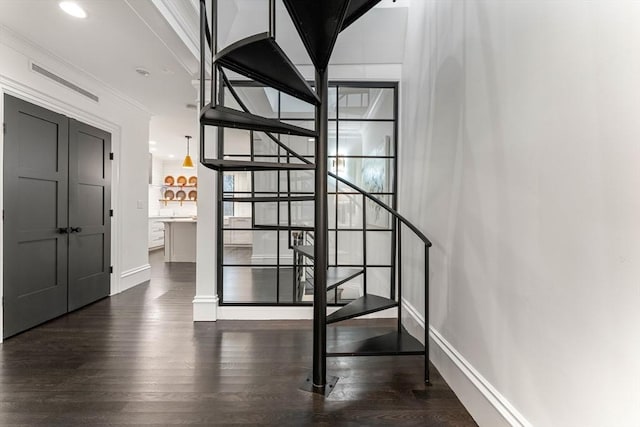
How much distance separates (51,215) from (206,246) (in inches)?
62.7

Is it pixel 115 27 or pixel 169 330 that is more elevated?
pixel 115 27

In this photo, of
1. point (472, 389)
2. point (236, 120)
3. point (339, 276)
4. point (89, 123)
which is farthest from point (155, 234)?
point (472, 389)

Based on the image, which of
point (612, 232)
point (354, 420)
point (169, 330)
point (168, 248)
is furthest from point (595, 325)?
point (168, 248)

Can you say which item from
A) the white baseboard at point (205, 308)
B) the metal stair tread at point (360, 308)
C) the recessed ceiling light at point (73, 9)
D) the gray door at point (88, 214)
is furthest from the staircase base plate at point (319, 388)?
the recessed ceiling light at point (73, 9)

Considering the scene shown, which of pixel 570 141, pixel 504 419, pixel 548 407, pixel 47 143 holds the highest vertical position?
pixel 47 143

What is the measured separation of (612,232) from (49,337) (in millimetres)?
3746

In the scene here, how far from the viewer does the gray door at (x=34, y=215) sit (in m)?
2.44

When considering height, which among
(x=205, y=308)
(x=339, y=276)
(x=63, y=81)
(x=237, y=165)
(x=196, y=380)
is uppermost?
(x=63, y=81)

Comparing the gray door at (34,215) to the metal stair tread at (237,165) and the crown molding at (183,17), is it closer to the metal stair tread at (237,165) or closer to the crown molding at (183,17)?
the crown molding at (183,17)

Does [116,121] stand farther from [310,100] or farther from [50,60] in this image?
[310,100]

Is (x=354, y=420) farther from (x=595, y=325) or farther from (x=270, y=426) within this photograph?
(x=595, y=325)

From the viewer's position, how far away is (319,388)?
174cm

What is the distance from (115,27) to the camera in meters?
2.31

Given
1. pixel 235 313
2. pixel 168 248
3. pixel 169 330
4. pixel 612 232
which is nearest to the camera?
pixel 612 232
